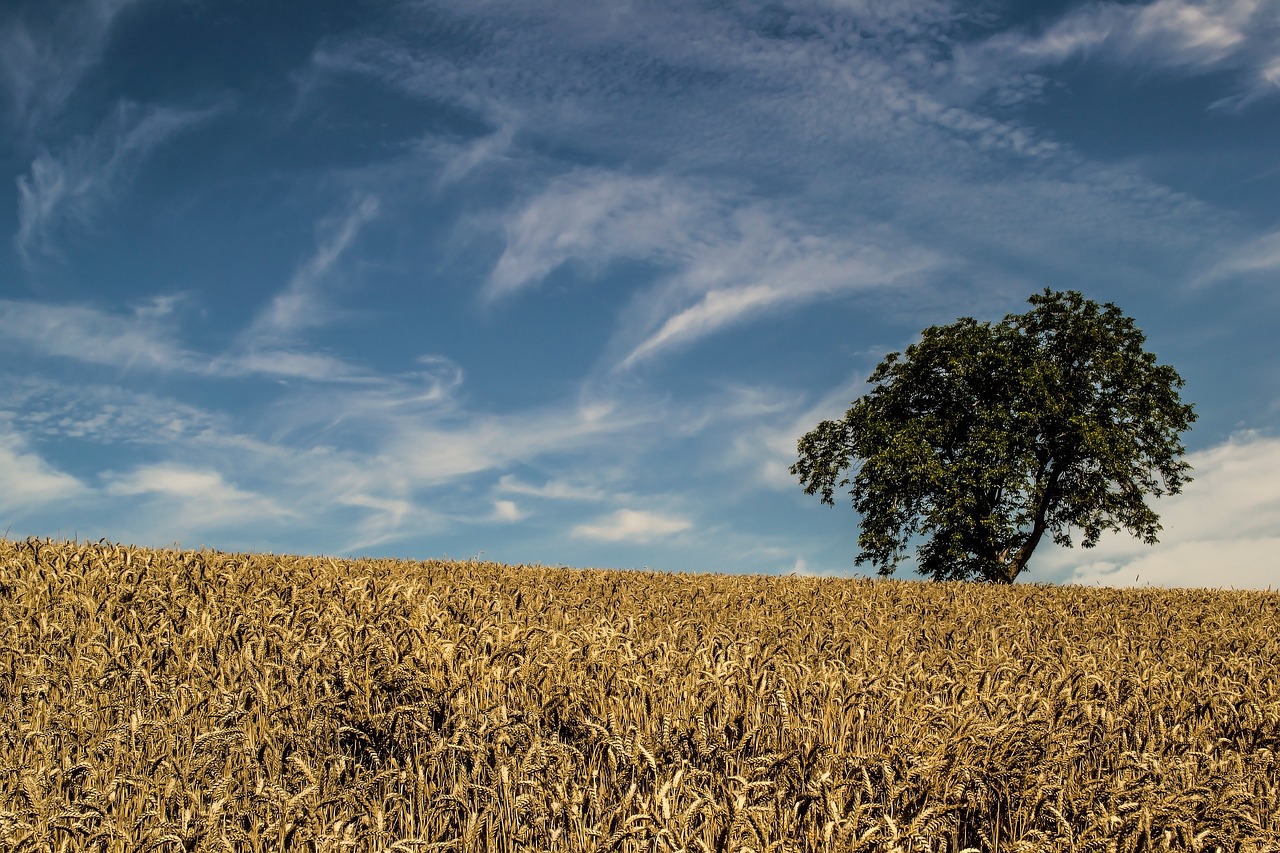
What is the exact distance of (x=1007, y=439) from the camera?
29594 mm

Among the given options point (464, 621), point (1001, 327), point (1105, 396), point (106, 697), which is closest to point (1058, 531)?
point (1105, 396)

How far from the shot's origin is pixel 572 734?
4746mm

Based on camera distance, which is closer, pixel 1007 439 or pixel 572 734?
pixel 572 734

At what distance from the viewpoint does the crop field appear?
3.73m

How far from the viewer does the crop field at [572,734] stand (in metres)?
3.73

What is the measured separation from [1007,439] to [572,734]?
2796 centimetres

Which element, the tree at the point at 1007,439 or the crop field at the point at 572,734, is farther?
the tree at the point at 1007,439

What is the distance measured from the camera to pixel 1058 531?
106 feet

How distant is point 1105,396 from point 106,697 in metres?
33.5

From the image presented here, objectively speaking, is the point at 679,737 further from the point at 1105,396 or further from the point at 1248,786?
the point at 1105,396

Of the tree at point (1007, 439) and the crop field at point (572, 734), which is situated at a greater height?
the tree at point (1007, 439)

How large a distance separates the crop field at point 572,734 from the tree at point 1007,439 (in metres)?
22.4

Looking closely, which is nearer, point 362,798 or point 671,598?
point 362,798

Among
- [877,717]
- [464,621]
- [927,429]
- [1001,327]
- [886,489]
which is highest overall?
[1001,327]
